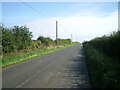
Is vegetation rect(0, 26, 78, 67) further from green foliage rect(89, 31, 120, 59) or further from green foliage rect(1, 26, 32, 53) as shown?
green foliage rect(89, 31, 120, 59)

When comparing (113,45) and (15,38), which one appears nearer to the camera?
(113,45)

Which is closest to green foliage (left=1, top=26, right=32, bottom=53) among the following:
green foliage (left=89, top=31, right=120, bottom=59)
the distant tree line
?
the distant tree line

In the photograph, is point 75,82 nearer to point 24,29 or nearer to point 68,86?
point 68,86

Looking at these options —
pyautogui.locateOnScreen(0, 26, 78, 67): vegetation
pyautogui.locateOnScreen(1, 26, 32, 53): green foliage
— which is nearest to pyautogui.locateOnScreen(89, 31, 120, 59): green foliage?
pyautogui.locateOnScreen(0, 26, 78, 67): vegetation

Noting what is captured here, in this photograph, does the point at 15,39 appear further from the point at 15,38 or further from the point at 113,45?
the point at 113,45

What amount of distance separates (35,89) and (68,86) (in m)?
1.55

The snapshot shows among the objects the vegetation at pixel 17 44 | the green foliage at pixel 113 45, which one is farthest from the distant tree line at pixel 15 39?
the green foliage at pixel 113 45

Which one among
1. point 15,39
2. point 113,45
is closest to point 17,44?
point 15,39

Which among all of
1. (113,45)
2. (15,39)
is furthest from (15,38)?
(113,45)

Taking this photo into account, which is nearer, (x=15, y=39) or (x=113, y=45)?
(x=113, y=45)

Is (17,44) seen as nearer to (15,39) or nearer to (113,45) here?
(15,39)

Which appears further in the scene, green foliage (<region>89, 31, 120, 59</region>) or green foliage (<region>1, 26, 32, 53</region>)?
green foliage (<region>1, 26, 32, 53</region>)

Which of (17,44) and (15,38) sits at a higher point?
(15,38)

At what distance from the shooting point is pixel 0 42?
807 inches
